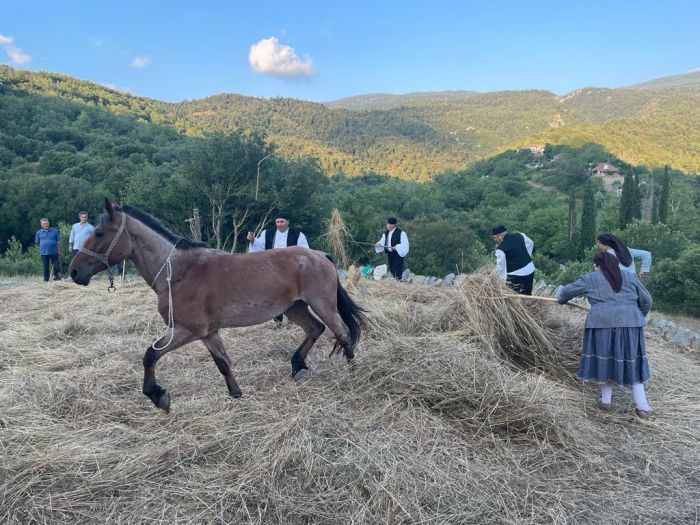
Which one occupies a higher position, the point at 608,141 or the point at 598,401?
the point at 608,141

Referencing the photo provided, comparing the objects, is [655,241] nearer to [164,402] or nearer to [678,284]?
[678,284]

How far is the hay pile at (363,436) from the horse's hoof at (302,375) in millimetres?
103

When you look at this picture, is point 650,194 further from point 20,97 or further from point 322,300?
point 20,97

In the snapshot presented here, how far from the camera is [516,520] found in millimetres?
2484

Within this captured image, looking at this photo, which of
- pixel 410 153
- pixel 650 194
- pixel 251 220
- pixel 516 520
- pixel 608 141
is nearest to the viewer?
pixel 516 520

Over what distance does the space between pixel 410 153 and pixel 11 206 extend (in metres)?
84.8

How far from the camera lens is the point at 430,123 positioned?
5094 inches

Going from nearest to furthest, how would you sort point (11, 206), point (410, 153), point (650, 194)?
point (11, 206) < point (650, 194) < point (410, 153)

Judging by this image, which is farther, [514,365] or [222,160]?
[222,160]

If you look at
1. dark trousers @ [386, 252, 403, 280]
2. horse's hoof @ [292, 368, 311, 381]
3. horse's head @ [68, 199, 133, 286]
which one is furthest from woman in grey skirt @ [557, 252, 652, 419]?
dark trousers @ [386, 252, 403, 280]

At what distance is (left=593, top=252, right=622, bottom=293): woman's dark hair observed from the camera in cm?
387

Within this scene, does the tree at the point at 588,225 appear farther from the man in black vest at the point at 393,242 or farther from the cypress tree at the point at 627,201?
the man in black vest at the point at 393,242

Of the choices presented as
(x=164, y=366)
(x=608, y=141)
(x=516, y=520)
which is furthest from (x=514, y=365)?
(x=608, y=141)

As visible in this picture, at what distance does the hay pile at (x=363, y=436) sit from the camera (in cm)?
253
